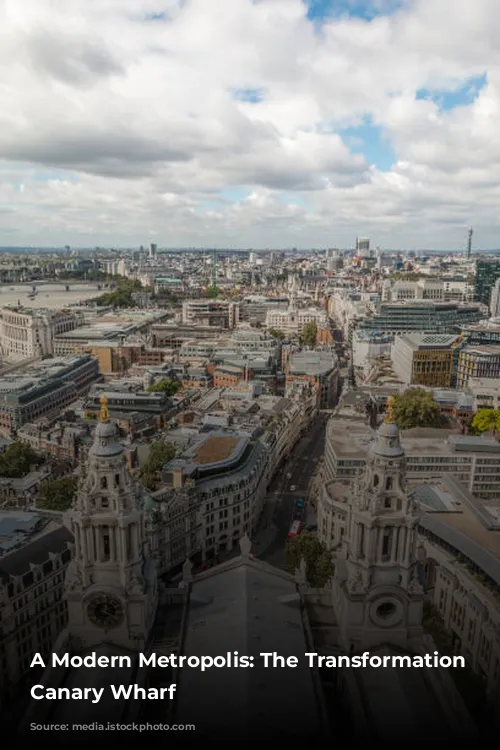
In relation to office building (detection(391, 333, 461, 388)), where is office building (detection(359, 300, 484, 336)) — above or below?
above

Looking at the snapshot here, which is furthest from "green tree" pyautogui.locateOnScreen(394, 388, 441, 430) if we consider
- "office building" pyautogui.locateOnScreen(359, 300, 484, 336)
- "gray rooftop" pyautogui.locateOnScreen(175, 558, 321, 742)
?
"office building" pyautogui.locateOnScreen(359, 300, 484, 336)

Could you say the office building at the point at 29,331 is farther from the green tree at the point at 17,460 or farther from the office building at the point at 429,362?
the office building at the point at 429,362

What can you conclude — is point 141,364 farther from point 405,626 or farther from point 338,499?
point 405,626

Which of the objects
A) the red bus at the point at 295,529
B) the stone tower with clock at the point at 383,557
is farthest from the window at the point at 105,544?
the red bus at the point at 295,529

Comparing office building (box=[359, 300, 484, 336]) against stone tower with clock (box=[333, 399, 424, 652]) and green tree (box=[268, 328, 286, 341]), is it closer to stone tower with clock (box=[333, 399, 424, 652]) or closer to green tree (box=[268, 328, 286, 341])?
green tree (box=[268, 328, 286, 341])

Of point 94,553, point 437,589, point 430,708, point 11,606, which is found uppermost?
point 94,553

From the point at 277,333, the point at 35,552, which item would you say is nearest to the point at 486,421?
the point at 35,552

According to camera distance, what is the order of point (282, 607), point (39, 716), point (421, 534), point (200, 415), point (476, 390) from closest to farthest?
point (39, 716)
point (282, 607)
point (421, 534)
point (200, 415)
point (476, 390)

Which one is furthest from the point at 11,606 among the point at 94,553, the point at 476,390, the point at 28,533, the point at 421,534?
the point at 476,390
